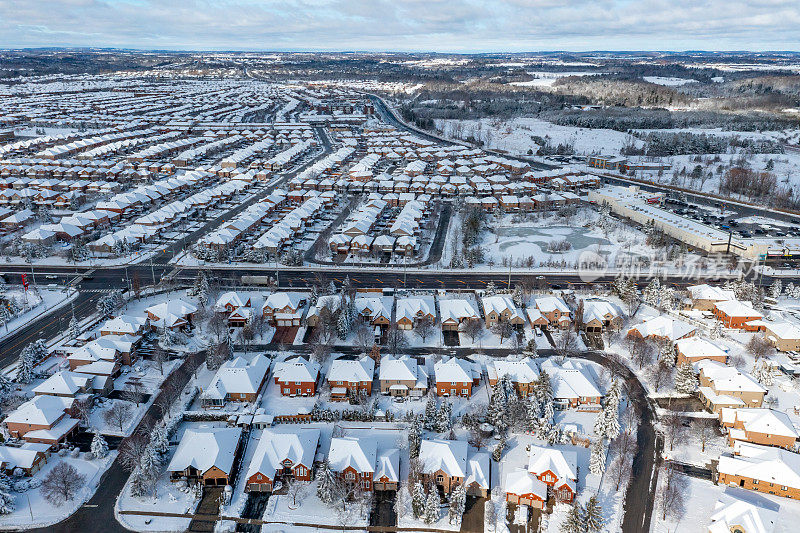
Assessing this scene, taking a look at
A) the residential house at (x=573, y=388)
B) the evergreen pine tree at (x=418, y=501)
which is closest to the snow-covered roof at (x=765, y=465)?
the residential house at (x=573, y=388)

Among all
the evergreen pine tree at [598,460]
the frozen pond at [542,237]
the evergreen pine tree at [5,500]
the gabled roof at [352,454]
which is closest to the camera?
the evergreen pine tree at [5,500]

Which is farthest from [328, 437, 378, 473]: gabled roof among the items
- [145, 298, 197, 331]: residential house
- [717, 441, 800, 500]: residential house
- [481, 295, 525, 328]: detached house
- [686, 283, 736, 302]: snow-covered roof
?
[686, 283, 736, 302]: snow-covered roof

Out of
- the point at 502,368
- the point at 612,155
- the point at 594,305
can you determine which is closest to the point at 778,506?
the point at 502,368

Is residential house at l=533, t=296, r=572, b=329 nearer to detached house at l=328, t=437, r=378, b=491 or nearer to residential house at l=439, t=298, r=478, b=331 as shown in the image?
residential house at l=439, t=298, r=478, b=331

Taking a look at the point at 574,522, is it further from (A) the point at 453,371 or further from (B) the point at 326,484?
(A) the point at 453,371

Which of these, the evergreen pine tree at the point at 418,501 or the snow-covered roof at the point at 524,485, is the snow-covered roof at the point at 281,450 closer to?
the evergreen pine tree at the point at 418,501

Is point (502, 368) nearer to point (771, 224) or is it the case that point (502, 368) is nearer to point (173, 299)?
point (173, 299)
